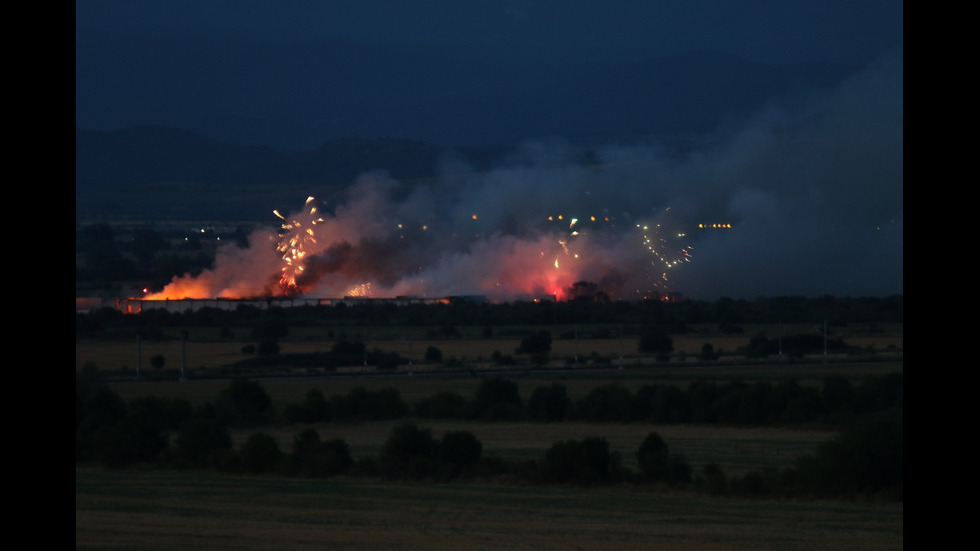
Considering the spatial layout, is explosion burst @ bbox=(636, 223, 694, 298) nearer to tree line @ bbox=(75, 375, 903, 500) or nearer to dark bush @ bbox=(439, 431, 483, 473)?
tree line @ bbox=(75, 375, 903, 500)

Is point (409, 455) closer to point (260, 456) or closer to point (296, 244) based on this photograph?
point (260, 456)

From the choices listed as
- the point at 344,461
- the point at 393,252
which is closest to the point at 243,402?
the point at 344,461

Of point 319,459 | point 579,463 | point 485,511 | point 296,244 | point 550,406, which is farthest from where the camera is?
point 296,244

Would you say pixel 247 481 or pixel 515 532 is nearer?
pixel 515 532

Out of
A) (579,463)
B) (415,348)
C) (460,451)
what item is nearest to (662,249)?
(415,348)
